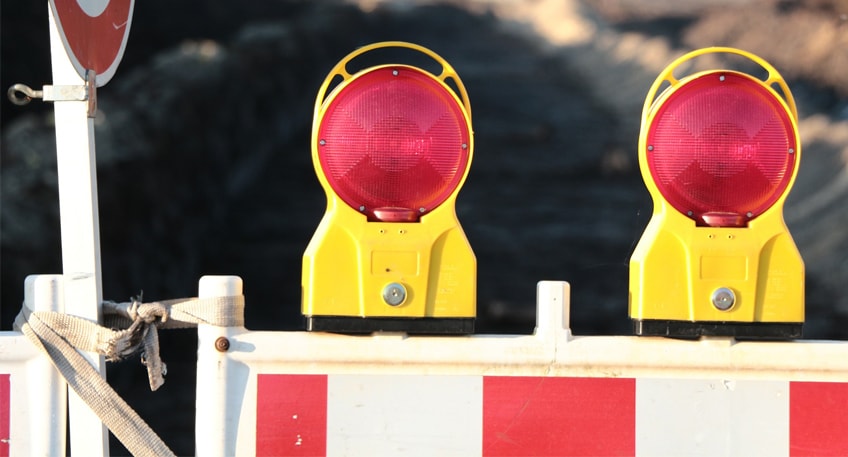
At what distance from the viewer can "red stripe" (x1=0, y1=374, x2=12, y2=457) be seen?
1990 millimetres

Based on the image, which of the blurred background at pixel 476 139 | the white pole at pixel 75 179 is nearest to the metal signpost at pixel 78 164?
the white pole at pixel 75 179

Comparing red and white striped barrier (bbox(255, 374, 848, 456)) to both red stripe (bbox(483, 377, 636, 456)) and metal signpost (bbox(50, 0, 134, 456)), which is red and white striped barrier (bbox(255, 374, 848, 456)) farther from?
metal signpost (bbox(50, 0, 134, 456))

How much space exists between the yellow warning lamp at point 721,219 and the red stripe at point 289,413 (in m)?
0.54

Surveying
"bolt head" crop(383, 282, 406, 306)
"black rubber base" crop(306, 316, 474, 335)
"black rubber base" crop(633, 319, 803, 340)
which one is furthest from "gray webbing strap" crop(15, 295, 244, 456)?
"black rubber base" crop(633, 319, 803, 340)

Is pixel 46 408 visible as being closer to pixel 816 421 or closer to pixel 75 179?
pixel 75 179

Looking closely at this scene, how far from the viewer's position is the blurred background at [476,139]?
3744 mm

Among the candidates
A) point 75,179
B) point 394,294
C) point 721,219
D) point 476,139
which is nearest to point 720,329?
point 721,219

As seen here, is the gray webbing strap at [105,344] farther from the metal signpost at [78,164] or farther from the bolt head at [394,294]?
the bolt head at [394,294]

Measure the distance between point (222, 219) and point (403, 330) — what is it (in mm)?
1872

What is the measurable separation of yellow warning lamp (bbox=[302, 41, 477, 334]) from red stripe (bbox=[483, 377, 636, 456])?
15 cm

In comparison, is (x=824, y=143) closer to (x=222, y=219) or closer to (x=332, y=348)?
(x=222, y=219)

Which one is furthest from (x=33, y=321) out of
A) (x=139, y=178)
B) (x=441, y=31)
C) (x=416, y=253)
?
(x=441, y=31)

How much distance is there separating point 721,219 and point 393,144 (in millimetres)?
553

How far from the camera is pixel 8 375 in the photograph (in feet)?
6.56
